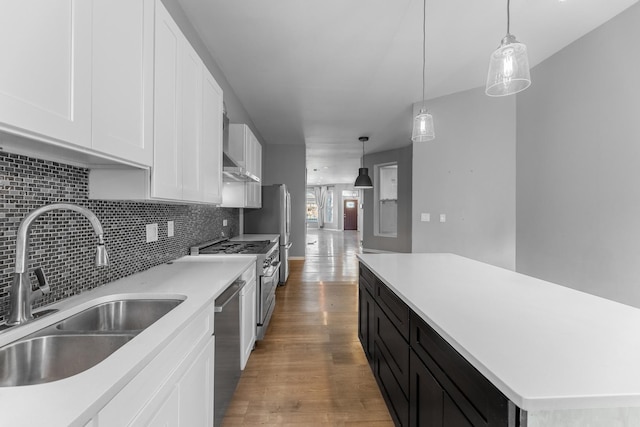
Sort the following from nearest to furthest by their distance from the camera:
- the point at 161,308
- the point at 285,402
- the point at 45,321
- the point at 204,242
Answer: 1. the point at 45,321
2. the point at 161,308
3. the point at 285,402
4. the point at 204,242

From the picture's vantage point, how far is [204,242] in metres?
2.96

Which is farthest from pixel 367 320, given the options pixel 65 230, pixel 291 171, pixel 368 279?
pixel 291 171

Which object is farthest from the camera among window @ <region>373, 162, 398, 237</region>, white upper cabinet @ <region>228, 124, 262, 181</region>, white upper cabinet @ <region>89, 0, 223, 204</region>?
window @ <region>373, 162, 398, 237</region>

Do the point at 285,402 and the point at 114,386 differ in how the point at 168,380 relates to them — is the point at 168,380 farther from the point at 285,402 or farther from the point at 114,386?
the point at 285,402

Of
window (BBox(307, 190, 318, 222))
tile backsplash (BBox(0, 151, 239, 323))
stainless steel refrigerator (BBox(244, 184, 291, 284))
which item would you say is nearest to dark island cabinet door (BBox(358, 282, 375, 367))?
tile backsplash (BBox(0, 151, 239, 323))

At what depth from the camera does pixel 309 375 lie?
2268mm

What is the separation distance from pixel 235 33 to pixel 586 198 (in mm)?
3530

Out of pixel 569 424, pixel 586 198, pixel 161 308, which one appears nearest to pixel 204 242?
pixel 161 308

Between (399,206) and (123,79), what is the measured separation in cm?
689

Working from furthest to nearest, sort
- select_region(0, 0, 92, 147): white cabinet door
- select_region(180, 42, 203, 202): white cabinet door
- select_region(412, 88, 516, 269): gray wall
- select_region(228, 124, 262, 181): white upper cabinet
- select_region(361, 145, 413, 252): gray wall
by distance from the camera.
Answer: select_region(361, 145, 413, 252): gray wall, select_region(412, 88, 516, 269): gray wall, select_region(228, 124, 262, 181): white upper cabinet, select_region(180, 42, 203, 202): white cabinet door, select_region(0, 0, 92, 147): white cabinet door

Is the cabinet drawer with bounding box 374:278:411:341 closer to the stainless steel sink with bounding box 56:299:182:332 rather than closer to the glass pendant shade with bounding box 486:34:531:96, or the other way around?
the stainless steel sink with bounding box 56:299:182:332

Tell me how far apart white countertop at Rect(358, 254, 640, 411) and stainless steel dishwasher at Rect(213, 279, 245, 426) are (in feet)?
3.07

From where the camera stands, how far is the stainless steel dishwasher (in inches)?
61.2

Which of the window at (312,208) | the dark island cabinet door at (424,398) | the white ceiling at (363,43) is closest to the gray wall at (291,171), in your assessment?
the white ceiling at (363,43)
